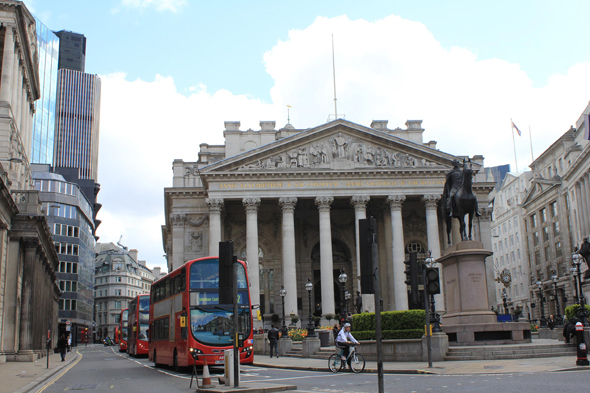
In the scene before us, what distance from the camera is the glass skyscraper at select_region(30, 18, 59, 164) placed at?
12156 centimetres

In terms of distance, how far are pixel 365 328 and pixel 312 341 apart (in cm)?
321

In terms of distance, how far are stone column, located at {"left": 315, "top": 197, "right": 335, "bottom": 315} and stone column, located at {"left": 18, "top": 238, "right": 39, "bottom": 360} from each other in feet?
74.3

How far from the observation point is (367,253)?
1137 centimetres

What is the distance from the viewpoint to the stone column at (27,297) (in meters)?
37.2

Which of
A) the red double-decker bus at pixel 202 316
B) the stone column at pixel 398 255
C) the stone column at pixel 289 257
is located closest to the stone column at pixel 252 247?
the stone column at pixel 289 257

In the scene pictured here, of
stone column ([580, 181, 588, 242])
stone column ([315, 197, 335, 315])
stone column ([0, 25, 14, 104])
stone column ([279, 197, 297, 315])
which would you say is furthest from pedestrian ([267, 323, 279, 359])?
stone column ([580, 181, 588, 242])

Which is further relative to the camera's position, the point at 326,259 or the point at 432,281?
the point at 326,259

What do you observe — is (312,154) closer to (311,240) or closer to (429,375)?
(311,240)

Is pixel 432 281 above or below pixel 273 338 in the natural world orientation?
above

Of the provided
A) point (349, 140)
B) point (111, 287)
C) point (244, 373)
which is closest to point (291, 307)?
point (349, 140)

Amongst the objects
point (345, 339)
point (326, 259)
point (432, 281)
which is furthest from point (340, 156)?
point (432, 281)

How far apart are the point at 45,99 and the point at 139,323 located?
96565mm

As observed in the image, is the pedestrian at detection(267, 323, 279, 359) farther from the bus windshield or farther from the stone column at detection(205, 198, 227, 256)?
the stone column at detection(205, 198, 227, 256)

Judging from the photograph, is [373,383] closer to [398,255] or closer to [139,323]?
[139,323]
